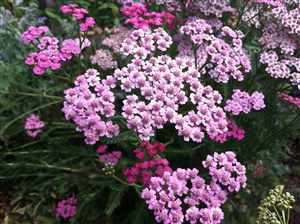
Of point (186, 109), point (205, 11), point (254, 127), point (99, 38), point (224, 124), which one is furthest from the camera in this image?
point (99, 38)

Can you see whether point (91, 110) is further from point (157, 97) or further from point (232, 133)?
point (232, 133)

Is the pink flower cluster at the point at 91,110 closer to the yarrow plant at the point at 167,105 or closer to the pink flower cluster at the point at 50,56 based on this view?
the yarrow plant at the point at 167,105

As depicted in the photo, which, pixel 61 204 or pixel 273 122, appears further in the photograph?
pixel 273 122

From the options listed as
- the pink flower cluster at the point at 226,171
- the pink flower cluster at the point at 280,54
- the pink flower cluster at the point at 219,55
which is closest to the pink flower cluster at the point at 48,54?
the pink flower cluster at the point at 219,55

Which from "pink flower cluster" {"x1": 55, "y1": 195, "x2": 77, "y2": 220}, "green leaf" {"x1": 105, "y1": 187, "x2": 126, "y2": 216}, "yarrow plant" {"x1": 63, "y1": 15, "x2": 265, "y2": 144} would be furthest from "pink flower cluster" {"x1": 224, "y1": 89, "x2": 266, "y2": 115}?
"pink flower cluster" {"x1": 55, "y1": 195, "x2": 77, "y2": 220}

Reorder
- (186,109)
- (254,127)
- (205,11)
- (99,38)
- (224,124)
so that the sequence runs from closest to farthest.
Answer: (224,124), (186,109), (254,127), (205,11), (99,38)

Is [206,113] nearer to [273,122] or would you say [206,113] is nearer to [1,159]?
[273,122]

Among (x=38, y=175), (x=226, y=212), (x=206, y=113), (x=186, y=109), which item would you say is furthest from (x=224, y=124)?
(x=38, y=175)
